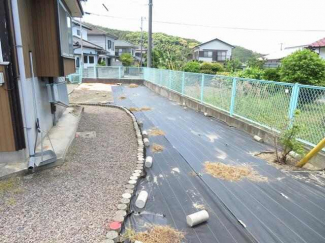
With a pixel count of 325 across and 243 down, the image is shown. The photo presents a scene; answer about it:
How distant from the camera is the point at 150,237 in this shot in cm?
238

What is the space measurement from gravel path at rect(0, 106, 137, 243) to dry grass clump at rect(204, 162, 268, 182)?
1372 millimetres

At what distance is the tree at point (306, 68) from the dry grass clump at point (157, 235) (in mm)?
6520

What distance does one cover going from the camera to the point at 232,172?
3910 mm

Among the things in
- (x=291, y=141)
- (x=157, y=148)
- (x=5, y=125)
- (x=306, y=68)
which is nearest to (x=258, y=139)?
(x=291, y=141)

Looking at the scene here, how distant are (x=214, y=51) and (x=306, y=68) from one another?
110 feet

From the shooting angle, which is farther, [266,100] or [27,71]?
[266,100]

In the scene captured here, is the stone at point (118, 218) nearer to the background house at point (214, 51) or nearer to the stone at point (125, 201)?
the stone at point (125, 201)

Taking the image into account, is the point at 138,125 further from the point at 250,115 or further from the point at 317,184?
the point at 317,184

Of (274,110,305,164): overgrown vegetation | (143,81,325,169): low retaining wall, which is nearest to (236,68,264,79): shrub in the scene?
(143,81,325,169): low retaining wall

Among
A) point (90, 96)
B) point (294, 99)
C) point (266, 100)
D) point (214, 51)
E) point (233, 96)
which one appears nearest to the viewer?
point (294, 99)

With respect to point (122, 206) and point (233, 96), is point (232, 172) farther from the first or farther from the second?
point (233, 96)

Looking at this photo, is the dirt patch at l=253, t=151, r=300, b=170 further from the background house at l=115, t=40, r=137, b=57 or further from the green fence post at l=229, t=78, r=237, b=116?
the background house at l=115, t=40, r=137, b=57

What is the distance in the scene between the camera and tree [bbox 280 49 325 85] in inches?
271

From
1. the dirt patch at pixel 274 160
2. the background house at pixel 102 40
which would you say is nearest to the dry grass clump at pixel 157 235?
the dirt patch at pixel 274 160
